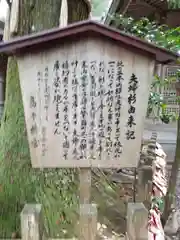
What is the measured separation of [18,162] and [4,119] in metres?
0.37

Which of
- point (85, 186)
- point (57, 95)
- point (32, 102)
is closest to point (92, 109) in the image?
point (57, 95)

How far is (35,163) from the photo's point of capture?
4.46 feet

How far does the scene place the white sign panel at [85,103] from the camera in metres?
1.26

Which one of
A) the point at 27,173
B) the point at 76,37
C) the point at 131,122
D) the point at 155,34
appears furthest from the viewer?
the point at 155,34

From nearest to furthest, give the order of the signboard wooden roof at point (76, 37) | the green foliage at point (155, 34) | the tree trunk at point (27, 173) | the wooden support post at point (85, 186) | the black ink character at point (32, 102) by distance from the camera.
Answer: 1. the signboard wooden roof at point (76, 37)
2. the black ink character at point (32, 102)
3. the wooden support post at point (85, 186)
4. the tree trunk at point (27, 173)
5. the green foliage at point (155, 34)

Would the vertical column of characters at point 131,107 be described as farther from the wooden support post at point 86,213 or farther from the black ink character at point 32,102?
the black ink character at point 32,102

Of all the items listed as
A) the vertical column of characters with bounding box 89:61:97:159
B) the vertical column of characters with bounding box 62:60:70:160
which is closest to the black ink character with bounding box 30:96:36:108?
the vertical column of characters with bounding box 62:60:70:160

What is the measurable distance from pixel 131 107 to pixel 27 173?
90 cm

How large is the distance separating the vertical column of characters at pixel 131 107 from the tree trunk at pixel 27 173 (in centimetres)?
76

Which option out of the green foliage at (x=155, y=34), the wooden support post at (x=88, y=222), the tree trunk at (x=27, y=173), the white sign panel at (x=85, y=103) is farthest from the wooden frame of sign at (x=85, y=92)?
the green foliage at (x=155, y=34)

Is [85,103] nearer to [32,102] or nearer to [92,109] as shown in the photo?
[92,109]

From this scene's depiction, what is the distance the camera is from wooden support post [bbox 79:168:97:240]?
132 cm

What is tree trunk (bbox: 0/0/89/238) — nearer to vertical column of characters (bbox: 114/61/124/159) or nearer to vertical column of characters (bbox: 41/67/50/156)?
vertical column of characters (bbox: 41/67/50/156)

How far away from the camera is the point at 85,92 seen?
1.29 m
